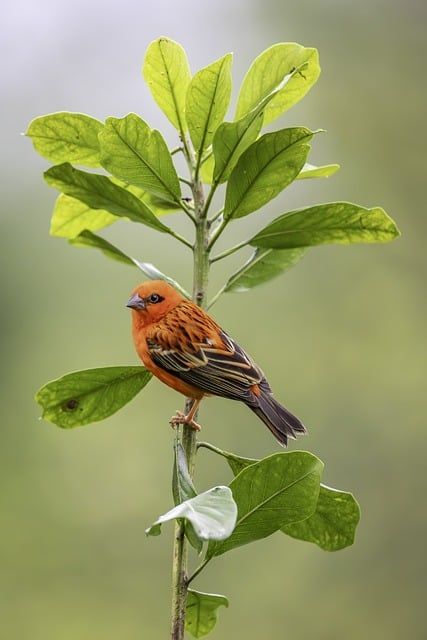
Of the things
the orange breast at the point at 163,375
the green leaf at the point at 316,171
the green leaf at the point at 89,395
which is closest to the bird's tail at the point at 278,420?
the orange breast at the point at 163,375

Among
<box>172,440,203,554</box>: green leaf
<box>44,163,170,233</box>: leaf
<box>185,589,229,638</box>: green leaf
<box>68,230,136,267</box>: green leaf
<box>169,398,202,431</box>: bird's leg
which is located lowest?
<box>185,589,229,638</box>: green leaf

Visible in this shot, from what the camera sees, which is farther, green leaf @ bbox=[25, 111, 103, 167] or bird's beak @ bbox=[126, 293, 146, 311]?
bird's beak @ bbox=[126, 293, 146, 311]

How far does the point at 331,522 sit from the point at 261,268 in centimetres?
60

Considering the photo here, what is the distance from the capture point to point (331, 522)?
5.53ft

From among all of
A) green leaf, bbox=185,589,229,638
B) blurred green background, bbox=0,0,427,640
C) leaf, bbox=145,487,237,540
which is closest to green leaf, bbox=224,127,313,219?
leaf, bbox=145,487,237,540

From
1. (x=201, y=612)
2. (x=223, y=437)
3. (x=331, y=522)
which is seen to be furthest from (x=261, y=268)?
(x=223, y=437)

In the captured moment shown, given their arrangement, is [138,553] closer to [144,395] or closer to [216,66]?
[144,395]

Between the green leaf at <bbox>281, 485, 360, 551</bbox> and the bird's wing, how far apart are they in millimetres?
622

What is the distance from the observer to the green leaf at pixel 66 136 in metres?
1.81

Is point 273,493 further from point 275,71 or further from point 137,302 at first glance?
point 137,302

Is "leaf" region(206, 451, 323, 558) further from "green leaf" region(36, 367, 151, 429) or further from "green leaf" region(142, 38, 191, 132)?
"green leaf" region(142, 38, 191, 132)

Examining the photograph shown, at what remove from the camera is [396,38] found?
8914 mm

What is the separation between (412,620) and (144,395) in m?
2.50

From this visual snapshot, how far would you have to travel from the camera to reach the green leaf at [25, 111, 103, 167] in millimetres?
1813
